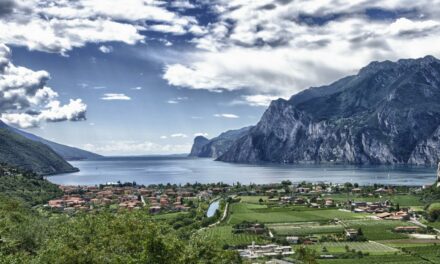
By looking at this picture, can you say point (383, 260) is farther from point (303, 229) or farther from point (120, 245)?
point (120, 245)

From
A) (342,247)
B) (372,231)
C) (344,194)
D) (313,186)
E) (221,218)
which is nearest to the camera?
(342,247)

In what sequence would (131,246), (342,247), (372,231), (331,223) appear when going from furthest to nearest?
(331,223)
(372,231)
(342,247)
(131,246)

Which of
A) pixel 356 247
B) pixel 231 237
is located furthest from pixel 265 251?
pixel 356 247

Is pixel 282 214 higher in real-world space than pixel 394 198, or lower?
lower

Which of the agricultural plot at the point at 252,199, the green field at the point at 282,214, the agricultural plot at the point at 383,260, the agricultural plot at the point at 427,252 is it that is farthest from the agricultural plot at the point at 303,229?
the agricultural plot at the point at 252,199

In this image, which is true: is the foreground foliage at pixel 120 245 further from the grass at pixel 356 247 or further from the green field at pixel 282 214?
the green field at pixel 282 214

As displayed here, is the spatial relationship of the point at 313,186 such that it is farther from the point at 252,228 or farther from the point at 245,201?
the point at 252,228

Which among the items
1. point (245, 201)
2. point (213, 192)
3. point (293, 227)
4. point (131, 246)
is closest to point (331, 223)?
point (293, 227)
